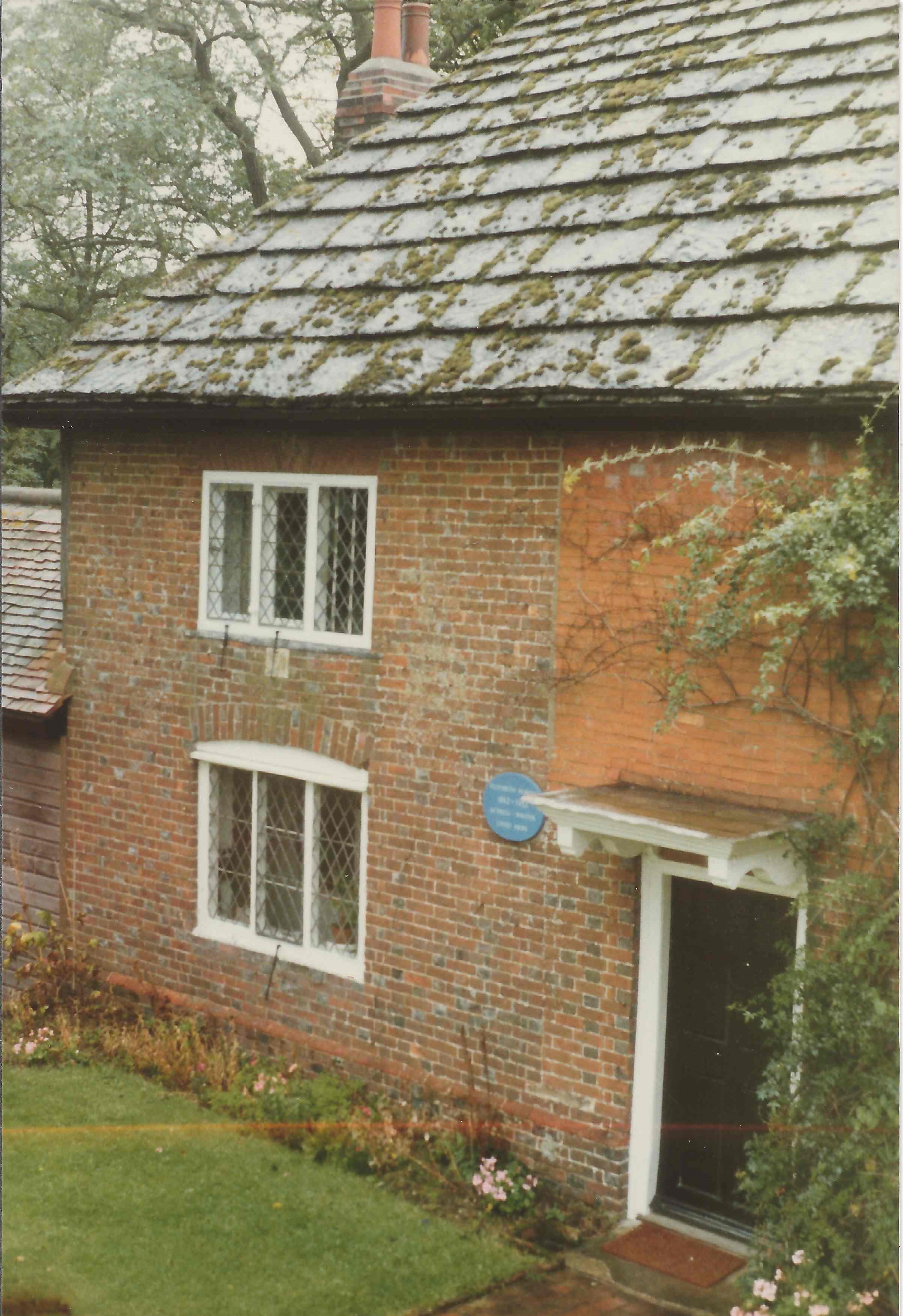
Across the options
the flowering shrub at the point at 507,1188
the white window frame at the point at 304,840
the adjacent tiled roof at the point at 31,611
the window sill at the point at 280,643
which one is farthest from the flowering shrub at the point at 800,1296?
the adjacent tiled roof at the point at 31,611

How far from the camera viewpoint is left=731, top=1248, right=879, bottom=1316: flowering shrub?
5.67m

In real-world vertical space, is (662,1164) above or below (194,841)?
below

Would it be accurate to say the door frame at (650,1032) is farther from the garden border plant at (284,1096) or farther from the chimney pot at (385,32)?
the chimney pot at (385,32)

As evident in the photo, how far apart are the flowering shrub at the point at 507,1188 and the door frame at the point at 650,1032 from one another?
22.2 inches

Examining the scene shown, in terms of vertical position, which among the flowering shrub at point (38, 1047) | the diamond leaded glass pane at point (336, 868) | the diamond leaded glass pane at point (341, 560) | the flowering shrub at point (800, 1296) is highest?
the diamond leaded glass pane at point (341, 560)

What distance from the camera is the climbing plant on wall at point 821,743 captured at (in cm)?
583

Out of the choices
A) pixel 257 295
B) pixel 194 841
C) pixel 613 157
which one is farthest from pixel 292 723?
pixel 613 157

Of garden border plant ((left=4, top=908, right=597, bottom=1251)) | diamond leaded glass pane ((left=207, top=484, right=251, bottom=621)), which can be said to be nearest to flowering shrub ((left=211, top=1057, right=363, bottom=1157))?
garden border plant ((left=4, top=908, right=597, bottom=1251))

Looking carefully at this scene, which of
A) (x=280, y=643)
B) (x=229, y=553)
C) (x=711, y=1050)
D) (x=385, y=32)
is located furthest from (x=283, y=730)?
(x=385, y=32)

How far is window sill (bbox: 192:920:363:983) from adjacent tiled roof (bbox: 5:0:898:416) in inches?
145

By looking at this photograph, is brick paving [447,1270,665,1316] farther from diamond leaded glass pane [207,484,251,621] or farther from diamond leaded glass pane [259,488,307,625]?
diamond leaded glass pane [207,484,251,621]

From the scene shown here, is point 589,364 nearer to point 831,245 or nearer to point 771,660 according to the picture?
point 831,245

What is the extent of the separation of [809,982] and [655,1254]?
6.51ft

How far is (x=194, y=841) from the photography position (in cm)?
966
